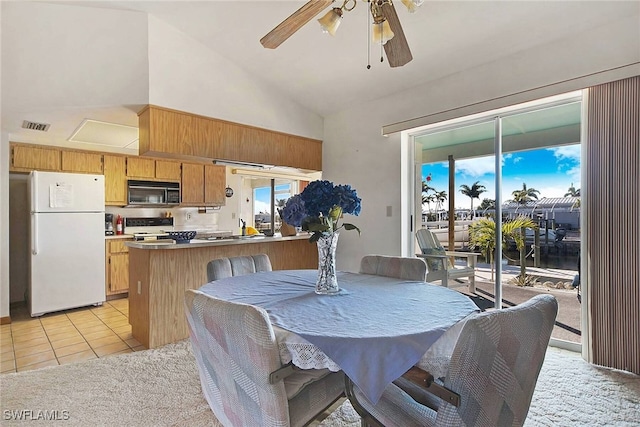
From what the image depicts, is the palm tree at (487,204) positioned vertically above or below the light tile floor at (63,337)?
above

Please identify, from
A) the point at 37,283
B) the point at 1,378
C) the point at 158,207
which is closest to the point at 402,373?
the point at 1,378

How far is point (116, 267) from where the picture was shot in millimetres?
4438

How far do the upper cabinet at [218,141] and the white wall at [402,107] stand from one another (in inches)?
16.8

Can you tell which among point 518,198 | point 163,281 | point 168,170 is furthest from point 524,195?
point 168,170

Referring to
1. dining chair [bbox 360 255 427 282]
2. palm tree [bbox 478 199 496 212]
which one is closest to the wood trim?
palm tree [bbox 478 199 496 212]

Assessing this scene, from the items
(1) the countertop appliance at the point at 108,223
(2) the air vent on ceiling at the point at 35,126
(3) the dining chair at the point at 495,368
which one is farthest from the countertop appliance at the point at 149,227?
(3) the dining chair at the point at 495,368

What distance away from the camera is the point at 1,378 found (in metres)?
2.27

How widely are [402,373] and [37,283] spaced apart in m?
4.40

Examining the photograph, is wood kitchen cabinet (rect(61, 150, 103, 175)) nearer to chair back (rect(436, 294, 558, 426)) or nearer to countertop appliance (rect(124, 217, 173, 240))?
countertop appliance (rect(124, 217, 173, 240))

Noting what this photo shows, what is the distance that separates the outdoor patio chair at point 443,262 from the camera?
3.32 meters

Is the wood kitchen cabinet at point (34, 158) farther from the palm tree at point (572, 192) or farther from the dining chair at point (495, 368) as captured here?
the palm tree at point (572, 192)

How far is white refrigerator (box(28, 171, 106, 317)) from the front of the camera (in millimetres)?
3666

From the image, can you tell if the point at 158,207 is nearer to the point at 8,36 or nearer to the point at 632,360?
the point at 8,36

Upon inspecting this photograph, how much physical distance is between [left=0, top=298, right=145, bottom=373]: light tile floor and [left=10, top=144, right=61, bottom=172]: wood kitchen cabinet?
1.77m
